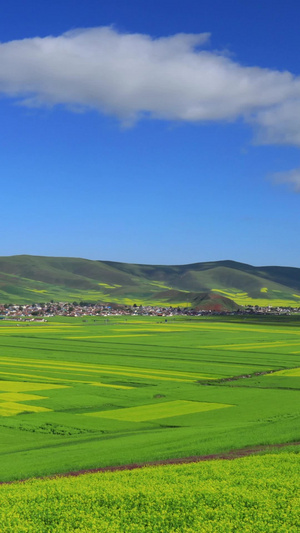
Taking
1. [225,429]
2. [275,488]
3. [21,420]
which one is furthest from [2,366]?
[275,488]

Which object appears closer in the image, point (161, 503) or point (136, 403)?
point (161, 503)

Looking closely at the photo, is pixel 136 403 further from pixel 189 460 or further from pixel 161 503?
pixel 161 503

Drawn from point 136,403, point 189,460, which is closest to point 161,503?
point 189,460

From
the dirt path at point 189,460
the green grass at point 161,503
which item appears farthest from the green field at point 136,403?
the green grass at point 161,503

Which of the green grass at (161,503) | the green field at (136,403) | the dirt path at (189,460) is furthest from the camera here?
the green field at (136,403)

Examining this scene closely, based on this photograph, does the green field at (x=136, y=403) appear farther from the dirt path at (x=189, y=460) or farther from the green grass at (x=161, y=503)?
the green grass at (x=161, y=503)

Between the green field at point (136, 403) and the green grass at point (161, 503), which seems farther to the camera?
the green field at point (136, 403)

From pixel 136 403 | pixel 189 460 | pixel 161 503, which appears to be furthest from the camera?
pixel 136 403
